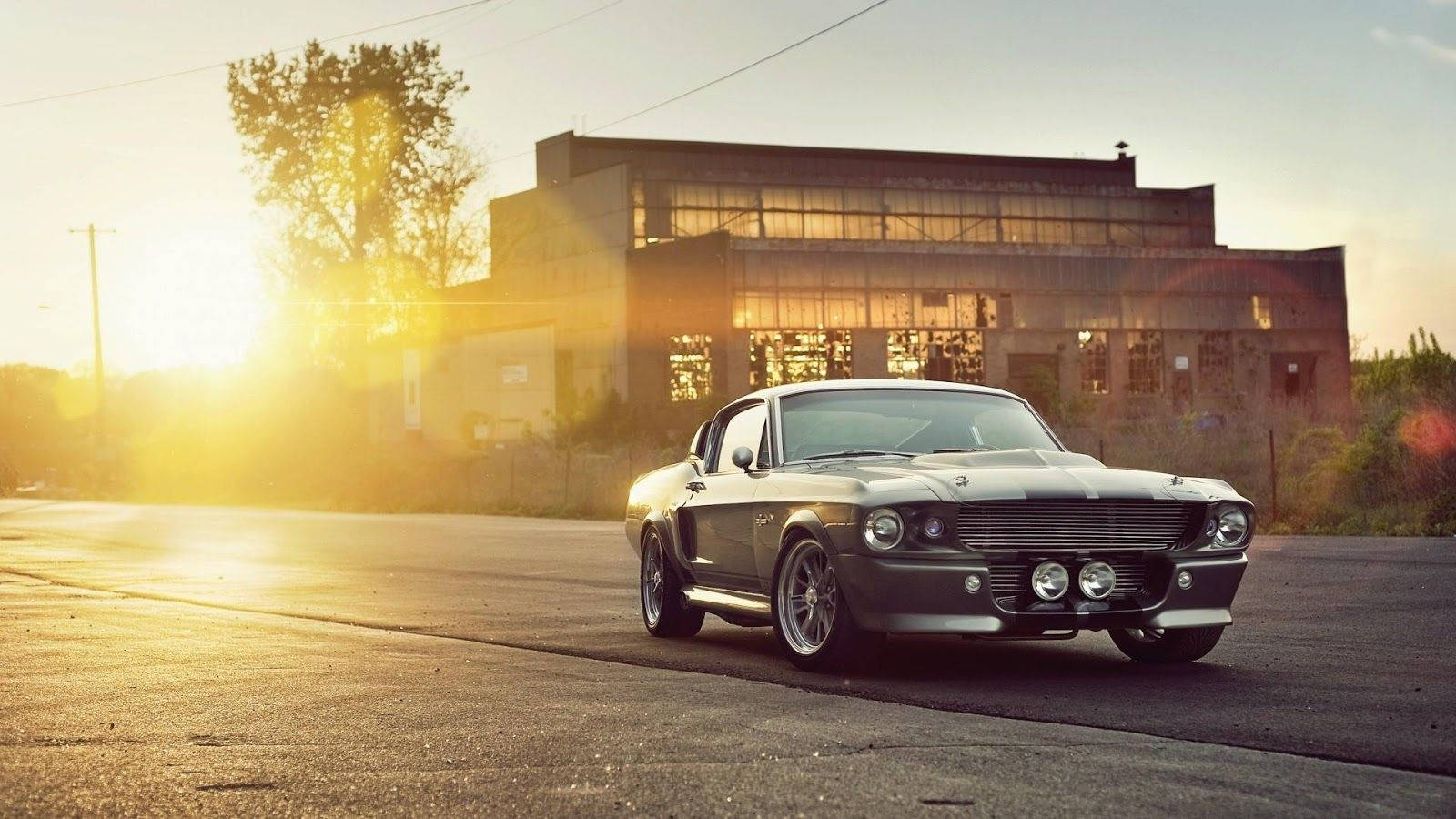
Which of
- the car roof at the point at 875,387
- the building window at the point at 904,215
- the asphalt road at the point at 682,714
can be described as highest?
the building window at the point at 904,215

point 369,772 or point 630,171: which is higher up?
point 630,171

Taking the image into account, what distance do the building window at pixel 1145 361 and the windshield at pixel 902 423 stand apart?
228 feet

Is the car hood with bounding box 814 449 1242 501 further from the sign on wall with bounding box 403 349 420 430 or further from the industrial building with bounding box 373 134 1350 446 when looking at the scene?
the sign on wall with bounding box 403 349 420 430

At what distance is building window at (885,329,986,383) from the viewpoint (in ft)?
247

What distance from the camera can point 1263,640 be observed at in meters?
10.8

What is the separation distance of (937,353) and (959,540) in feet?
223

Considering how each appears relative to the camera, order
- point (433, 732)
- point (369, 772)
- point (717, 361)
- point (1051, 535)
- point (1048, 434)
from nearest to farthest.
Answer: point (369, 772)
point (433, 732)
point (1051, 535)
point (1048, 434)
point (717, 361)

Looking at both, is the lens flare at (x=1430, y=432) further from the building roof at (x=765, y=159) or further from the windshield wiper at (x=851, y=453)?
the building roof at (x=765, y=159)

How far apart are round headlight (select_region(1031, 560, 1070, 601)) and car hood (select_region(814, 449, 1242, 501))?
34cm

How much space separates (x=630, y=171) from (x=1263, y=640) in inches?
2719

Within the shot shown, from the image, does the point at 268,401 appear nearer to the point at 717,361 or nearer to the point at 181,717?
the point at 717,361

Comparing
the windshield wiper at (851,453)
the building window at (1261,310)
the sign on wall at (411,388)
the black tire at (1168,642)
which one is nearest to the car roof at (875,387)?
the windshield wiper at (851,453)

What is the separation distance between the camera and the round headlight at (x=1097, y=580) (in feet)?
28.8

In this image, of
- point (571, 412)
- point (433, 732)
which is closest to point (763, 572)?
point (433, 732)
